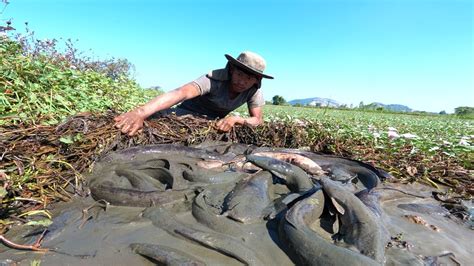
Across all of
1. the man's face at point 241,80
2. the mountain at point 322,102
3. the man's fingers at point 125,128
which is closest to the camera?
the man's fingers at point 125,128

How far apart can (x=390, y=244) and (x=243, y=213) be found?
2.96 ft

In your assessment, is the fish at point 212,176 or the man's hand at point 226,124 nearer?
the fish at point 212,176

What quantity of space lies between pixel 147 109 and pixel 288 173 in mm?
1718

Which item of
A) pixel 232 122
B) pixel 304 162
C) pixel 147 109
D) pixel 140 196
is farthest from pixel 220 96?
pixel 140 196

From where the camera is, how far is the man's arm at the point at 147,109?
11.1 feet

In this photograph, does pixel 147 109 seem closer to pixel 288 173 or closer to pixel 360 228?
pixel 288 173

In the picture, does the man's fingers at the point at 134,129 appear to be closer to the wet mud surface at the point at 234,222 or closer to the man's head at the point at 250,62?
the wet mud surface at the point at 234,222

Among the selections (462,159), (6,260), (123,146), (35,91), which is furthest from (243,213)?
(462,159)

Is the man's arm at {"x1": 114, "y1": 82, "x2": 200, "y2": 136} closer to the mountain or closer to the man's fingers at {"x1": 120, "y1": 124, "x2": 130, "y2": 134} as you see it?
the man's fingers at {"x1": 120, "y1": 124, "x2": 130, "y2": 134}

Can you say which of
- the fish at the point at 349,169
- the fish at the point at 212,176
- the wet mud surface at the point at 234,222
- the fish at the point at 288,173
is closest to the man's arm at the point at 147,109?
the wet mud surface at the point at 234,222

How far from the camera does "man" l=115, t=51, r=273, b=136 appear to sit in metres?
3.60

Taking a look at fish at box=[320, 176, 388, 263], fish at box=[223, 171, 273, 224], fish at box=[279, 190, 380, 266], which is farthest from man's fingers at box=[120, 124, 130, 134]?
fish at box=[320, 176, 388, 263]

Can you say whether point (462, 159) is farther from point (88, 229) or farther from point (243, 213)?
point (88, 229)

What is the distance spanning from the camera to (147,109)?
3.62 metres
